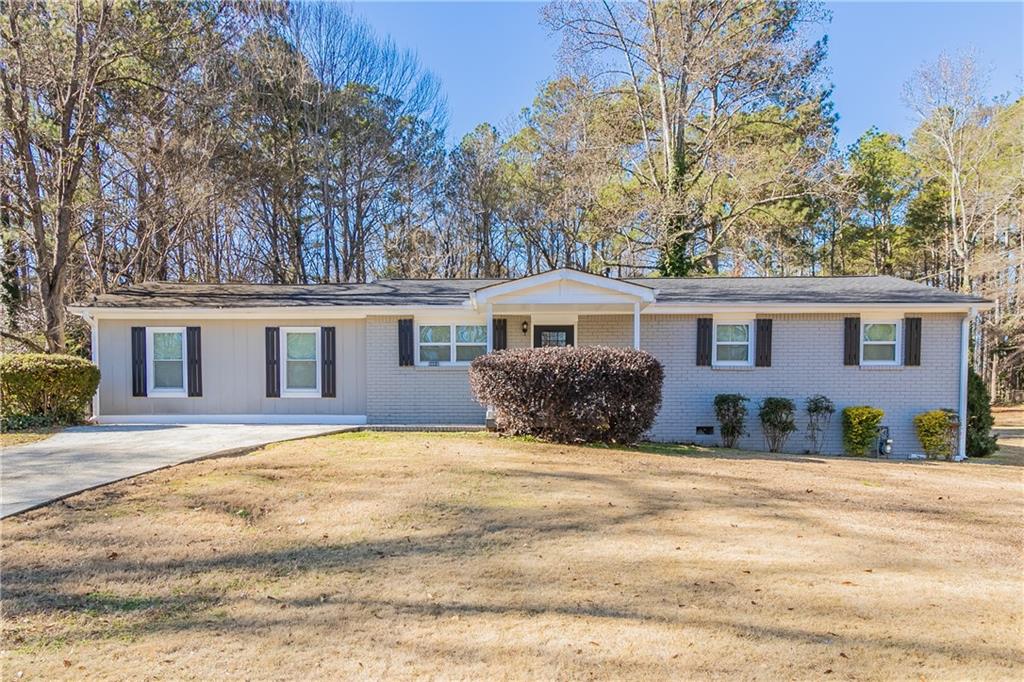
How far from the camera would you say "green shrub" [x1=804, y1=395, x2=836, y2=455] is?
37.6 feet

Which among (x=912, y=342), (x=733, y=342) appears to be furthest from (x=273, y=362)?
(x=912, y=342)

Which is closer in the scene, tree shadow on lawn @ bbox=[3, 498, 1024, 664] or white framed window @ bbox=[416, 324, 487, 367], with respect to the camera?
tree shadow on lawn @ bbox=[3, 498, 1024, 664]

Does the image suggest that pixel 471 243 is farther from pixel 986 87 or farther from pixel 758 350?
pixel 986 87

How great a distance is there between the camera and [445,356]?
12.0 metres

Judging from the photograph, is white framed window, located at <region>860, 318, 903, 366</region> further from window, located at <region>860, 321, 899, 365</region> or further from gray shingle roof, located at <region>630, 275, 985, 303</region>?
gray shingle roof, located at <region>630, 275, 985, 303</region>

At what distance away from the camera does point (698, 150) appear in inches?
759

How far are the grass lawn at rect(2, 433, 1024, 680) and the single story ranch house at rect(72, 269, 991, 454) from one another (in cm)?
510

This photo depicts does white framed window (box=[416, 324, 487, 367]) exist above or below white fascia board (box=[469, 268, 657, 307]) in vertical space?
below

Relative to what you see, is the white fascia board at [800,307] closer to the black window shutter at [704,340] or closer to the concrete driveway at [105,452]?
the black window shutter at [704,340]

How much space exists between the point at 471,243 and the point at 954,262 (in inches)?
Answer: 874

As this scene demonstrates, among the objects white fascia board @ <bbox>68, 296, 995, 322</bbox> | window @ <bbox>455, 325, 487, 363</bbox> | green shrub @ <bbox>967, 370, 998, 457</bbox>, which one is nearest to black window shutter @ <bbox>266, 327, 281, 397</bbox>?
white fascia board @ <bbox>68, 296, 995, 322</bbox>

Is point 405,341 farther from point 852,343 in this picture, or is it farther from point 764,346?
point 852,343

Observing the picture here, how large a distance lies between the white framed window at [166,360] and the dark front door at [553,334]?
303 inches

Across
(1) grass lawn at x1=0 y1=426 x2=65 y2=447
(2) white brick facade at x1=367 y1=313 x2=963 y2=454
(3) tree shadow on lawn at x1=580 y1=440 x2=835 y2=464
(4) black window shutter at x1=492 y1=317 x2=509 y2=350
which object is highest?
(4) black window shutter at x1=492 y1=317 x2=509 y2=350
